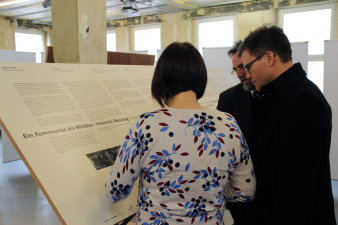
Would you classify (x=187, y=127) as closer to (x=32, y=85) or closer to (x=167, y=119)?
(x=167, y=119)

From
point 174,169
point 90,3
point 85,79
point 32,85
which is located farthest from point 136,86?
point 174,169

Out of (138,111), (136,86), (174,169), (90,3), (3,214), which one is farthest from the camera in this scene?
(3,214)

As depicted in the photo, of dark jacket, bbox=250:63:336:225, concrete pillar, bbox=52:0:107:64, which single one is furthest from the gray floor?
dark jacket, bbox=250:63:336:225

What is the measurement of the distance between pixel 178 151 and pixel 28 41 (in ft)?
37.2

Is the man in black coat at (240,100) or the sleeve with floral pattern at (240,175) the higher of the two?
the man in black coat at (240,100)

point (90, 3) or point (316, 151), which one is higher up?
point (90, 3)

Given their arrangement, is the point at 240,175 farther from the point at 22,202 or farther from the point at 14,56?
the point at 14,56

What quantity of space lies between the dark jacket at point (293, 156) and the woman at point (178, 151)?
0.66 ft

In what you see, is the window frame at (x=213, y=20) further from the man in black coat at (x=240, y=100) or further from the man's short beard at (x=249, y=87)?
the man's short beard at (x=249, y=87)

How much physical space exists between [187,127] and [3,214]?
10.5ft

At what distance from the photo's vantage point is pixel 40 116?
1.18 meters

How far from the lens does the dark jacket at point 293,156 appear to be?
107 cm

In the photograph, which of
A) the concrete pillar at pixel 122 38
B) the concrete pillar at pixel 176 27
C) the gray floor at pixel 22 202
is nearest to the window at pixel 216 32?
the concrete pillar at pixel 176 27

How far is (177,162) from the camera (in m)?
0.96
